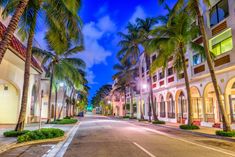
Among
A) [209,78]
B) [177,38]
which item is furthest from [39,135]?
[209,78]

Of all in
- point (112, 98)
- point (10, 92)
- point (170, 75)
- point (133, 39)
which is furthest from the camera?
point (112, 98)

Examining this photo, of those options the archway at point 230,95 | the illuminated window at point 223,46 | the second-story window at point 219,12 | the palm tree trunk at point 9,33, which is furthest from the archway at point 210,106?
the palm tree trunk at point 9,33

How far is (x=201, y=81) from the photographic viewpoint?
2517 cm

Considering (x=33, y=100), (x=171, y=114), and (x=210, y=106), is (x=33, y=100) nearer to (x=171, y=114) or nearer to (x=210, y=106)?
(x=171, y=114)

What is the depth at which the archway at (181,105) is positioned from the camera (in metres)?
31.1

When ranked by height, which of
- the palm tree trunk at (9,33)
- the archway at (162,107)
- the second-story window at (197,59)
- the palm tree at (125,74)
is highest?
Result: the palm tree at (125,74)

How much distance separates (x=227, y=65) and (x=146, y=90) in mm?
28583

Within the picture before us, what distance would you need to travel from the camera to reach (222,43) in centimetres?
2067

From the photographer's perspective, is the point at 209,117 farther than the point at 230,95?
Yes

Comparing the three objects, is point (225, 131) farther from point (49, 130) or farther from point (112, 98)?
point (112, 98)

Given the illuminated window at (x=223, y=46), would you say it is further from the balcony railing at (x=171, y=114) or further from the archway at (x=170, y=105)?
the balcony railing at (x=171, y=114)

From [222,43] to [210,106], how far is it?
893cm

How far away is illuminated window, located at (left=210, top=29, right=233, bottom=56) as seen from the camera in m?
19.5

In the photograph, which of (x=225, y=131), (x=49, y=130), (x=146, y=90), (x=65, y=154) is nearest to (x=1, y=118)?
(x=49, y=130)
